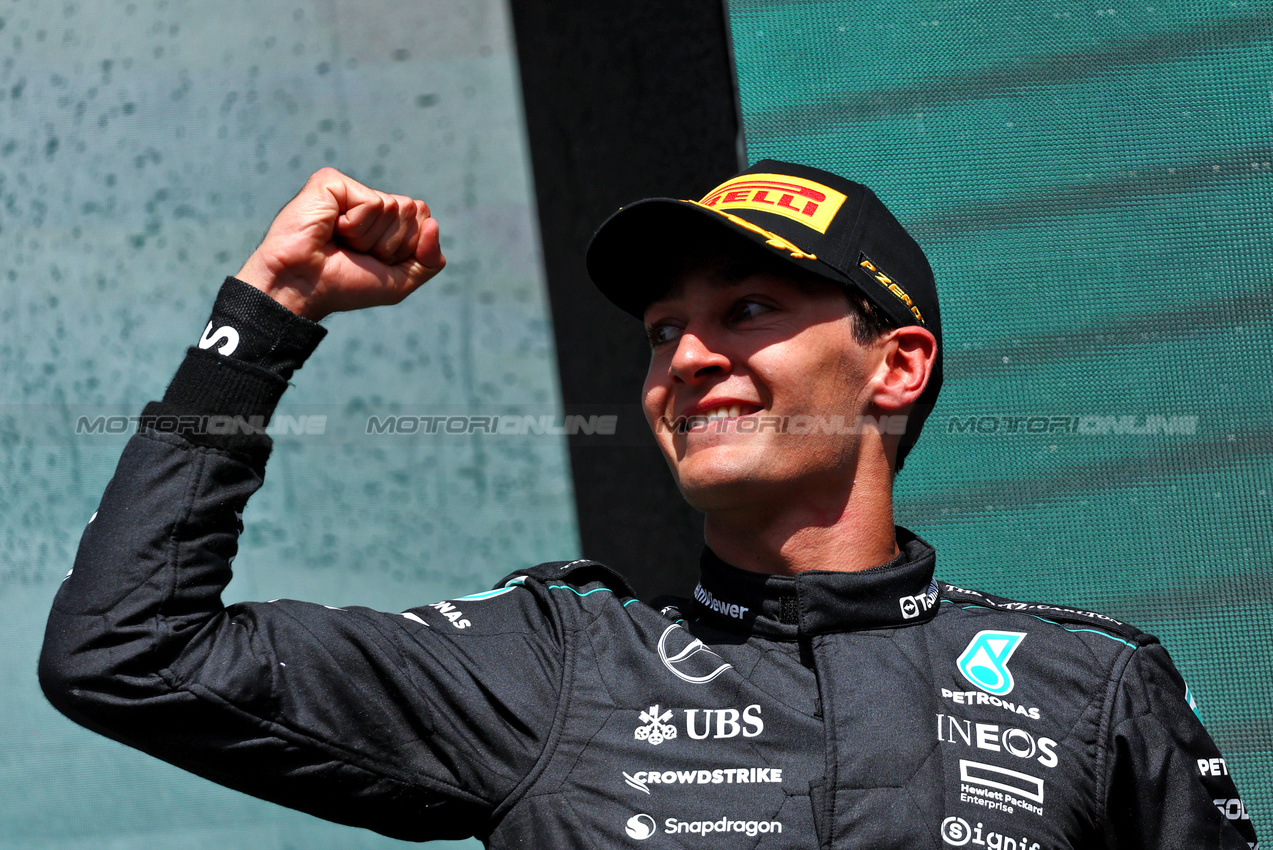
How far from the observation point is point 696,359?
1.40m

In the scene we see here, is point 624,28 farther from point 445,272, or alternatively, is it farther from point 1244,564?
point 1244,564

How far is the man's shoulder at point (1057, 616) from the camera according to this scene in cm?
141

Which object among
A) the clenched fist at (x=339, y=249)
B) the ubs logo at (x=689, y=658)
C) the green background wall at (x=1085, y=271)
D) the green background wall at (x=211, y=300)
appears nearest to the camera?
the clenched fist at (x=339, y=249)

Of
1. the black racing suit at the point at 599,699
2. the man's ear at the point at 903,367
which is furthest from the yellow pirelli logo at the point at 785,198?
the black racing suit at the point at 599,699

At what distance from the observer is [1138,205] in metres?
2.09

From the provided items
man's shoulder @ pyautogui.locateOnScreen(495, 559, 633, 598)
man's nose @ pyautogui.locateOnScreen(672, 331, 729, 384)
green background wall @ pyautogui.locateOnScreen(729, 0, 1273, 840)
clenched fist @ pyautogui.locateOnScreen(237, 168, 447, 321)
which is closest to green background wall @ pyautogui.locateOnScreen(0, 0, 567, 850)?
green background wall @ pyautogui.locateOnScreen(729, 0, 1273, 840)

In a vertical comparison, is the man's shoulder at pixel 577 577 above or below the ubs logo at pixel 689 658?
above

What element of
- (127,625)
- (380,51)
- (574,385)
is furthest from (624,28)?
(127,625)

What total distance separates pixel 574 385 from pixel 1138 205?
1.16 meters

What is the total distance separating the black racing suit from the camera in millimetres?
1070

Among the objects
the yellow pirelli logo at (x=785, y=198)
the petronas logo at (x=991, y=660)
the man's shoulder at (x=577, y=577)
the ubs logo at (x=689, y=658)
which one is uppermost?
the yellow pirelli logo at (x=785, y=198)

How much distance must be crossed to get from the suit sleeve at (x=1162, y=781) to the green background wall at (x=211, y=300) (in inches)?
46.7

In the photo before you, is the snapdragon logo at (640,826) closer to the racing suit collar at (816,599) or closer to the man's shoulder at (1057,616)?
the racing suit collar at (816,599)

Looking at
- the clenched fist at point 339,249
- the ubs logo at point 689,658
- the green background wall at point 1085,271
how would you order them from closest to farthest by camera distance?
the clenched fist at point 339,249, the ubs logo at point 689,658, the green background wall at point 1085,271
